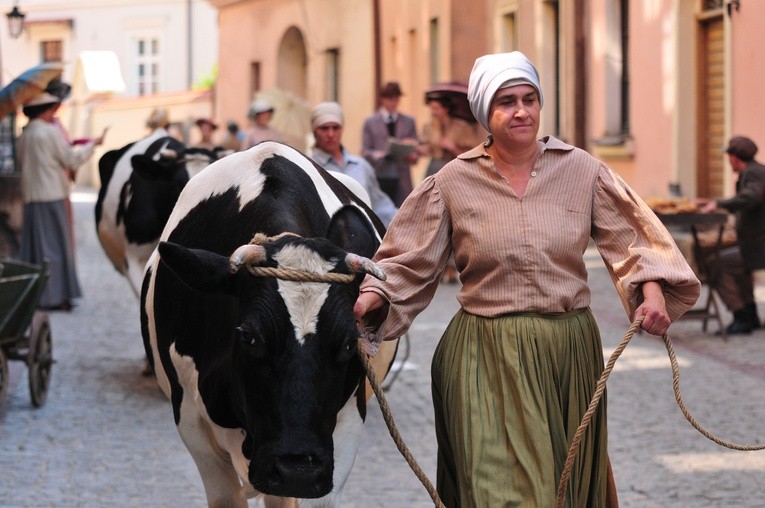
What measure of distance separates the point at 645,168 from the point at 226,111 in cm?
2818

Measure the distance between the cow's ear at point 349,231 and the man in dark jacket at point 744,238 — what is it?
778 centimetres

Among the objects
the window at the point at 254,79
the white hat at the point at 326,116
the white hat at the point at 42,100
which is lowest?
the white hat at the point at 326,116

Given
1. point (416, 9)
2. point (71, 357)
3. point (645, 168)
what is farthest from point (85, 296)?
point (416, 9)

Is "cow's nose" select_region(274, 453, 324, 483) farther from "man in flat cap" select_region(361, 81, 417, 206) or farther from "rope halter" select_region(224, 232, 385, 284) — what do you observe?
"man in flat cap" select_region(361, 81, 417, 206)

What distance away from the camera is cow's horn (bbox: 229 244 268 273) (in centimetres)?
451

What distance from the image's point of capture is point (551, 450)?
15.2ft

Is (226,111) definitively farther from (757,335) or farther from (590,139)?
(757,335)

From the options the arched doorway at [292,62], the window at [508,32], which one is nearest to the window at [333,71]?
the arched doorway at [292,62]

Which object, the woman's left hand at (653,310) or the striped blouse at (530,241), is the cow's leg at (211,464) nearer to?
the striped blouse at (530,241)

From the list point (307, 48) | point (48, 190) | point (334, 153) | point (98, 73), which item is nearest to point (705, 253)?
point (334, 153)

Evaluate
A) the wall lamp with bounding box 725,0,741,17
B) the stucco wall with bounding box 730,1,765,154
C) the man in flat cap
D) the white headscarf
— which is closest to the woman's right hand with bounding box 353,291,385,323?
the white headscarf

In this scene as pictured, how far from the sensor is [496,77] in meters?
4.67

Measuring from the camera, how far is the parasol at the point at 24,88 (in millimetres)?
10570

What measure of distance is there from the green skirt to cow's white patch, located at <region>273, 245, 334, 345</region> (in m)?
0.59
